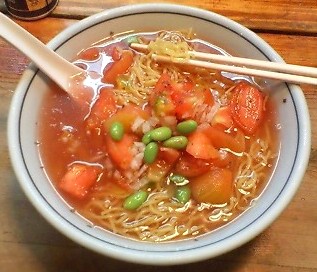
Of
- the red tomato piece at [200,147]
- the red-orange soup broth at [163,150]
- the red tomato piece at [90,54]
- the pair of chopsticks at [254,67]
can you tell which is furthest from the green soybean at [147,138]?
the red tomato piece at [90,54]

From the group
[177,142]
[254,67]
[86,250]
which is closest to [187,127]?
[177,142]

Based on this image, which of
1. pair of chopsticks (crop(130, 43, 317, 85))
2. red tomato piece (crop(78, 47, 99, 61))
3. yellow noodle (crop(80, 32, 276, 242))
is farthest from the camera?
red tomato piece (crop(78, 47, 99, 61))

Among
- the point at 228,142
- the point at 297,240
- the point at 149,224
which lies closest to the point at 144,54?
the point at 228,142

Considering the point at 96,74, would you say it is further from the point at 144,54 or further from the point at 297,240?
the point at 297,240

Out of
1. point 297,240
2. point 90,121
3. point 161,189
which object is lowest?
point 297,240

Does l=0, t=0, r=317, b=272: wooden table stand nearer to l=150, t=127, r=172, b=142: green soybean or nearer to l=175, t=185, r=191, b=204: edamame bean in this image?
l=175, t=185, r=191, b=204: edamame bean

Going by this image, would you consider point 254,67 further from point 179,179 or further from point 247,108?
point 179,179

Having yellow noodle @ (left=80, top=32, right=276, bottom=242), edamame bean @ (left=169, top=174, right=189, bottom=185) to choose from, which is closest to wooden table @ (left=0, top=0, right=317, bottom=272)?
yellow noodle @ (left=80, top=32, right=276, bottom=242)
